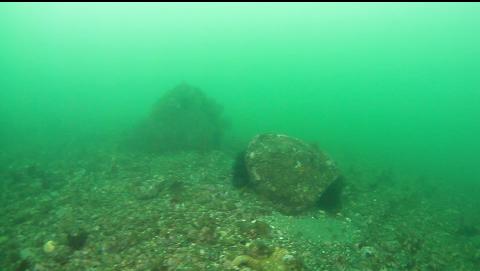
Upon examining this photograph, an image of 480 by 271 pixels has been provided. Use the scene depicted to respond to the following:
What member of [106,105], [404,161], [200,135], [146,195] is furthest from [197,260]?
[106,105]

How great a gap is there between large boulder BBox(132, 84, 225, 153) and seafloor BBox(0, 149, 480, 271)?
13.7ft

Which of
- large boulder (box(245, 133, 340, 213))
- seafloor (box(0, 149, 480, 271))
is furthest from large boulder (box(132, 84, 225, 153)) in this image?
large boulder (box(245, 133, 340, 213))

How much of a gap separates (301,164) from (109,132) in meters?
27.8

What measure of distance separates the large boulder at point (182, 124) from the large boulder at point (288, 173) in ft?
35.7

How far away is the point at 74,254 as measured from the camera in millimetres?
13914

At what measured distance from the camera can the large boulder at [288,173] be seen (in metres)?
17.9

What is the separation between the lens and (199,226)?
1502cm

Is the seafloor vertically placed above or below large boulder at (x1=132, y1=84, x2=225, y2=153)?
below

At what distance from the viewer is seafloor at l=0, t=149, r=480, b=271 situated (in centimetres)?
1348

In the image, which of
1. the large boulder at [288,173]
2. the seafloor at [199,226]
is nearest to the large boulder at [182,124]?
the seafloor at [199,226]

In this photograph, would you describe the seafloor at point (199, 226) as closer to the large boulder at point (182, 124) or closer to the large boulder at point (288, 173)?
the large boulder at point (288, 173)

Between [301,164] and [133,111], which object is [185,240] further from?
[133,111]

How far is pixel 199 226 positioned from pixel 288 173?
18.1ft

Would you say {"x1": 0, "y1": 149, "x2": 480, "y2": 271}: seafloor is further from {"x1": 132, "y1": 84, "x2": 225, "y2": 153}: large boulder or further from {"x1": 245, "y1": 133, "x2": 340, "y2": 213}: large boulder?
{"x1": 132, "y1": 84, "x2": 225, "y2": 153}: large boulder
